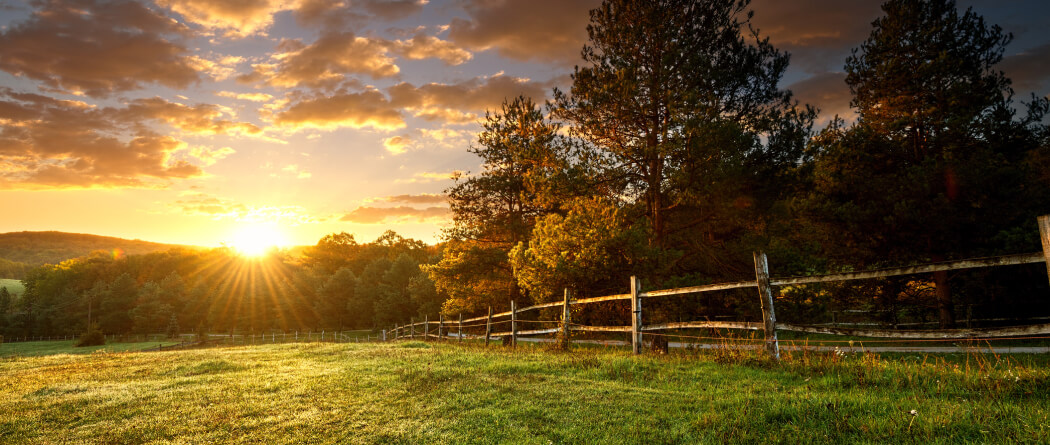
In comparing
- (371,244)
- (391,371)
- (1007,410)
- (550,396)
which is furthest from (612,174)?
(371,244)

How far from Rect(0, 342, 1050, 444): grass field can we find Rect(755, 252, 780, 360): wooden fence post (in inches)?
11.7

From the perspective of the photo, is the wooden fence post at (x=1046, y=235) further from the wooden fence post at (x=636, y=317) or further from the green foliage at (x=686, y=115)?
the green foliage at (x=686, y=115)

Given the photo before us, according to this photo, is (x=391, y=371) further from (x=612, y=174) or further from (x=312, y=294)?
(x=312, y=294)

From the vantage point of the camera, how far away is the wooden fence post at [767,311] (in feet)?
24.6

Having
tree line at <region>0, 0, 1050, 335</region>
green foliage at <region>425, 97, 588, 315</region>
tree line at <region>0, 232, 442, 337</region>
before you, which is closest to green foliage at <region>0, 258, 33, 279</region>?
tree line at <region>0, 232, 442, 337</region>

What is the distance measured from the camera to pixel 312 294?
80.8 meters

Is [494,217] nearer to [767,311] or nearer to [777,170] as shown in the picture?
[777,170]

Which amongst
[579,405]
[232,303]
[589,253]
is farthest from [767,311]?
[232,303]

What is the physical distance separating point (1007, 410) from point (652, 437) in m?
3.17

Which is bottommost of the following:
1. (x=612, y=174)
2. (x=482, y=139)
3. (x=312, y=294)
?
(x=312, y=294)

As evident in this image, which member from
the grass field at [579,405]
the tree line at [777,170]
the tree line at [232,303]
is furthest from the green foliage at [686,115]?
the tree line at [232,303]

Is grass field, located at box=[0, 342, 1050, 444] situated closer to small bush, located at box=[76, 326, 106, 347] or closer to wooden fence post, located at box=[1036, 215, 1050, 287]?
wooden fence post, located at box=[1036, 215, 1050, 287]

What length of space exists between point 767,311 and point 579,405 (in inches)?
162

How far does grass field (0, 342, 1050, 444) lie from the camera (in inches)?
166
